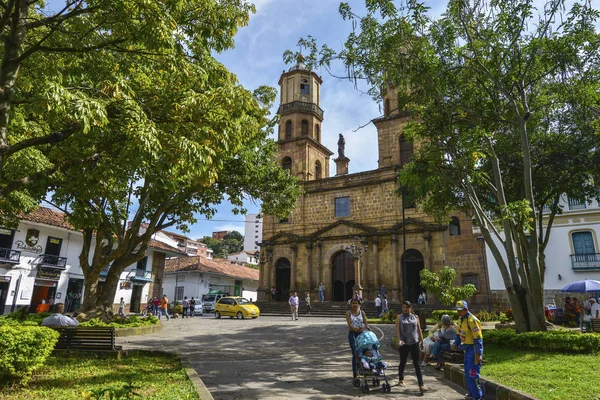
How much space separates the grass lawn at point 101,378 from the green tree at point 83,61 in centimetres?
277

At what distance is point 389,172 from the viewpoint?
2980 cm

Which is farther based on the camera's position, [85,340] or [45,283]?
[45,283]

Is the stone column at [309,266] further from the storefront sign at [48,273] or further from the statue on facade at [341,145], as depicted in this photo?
the storefront sign at [48,273]

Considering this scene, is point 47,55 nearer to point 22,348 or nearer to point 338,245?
point 22,348

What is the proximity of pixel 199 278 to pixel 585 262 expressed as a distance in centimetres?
2860

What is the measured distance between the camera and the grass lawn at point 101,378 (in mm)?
5370

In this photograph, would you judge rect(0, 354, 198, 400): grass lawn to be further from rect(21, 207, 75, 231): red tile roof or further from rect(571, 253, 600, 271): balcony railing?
rect(571, 253, 600, 271): balcony railing

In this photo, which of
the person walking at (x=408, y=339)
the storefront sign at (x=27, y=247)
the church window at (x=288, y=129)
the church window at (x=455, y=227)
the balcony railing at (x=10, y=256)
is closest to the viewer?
the person walking at (x=408, y=339)

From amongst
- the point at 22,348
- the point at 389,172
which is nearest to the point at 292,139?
the point at 389,172

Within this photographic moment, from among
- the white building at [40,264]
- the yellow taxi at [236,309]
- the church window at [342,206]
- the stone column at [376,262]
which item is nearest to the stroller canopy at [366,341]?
the yellow taxi at [236,309]

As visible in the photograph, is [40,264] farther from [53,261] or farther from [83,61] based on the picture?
[83,61]

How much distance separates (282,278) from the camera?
3266 cm

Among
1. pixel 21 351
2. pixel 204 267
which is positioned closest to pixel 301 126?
pixel 204 267

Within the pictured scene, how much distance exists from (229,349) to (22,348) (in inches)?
225
